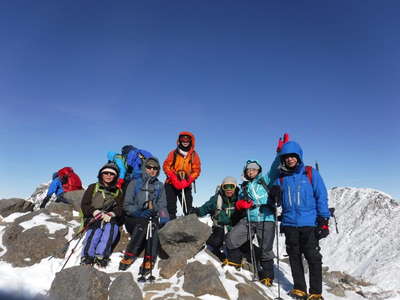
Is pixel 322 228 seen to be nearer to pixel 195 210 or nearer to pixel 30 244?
pixel 195 210

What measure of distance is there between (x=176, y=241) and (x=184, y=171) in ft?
8.78

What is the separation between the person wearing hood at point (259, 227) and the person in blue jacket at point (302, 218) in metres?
0.63

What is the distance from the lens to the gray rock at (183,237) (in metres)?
7.44

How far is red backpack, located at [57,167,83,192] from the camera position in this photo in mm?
12461

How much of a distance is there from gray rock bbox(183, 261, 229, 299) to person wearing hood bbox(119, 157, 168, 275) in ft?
3.63

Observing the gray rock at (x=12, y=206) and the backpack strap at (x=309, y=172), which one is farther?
the gray rock at (x=12, y=206)

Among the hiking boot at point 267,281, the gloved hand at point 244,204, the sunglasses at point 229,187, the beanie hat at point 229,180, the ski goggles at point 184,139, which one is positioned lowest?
the hiking boot at point 267,281

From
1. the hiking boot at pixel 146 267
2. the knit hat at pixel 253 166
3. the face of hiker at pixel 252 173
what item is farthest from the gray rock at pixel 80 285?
the knit hat at pixel 253 166

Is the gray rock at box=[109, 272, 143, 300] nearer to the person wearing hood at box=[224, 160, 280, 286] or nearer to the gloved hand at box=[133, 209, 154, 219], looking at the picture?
the gloved hand at box=[133, 209, 154, 219]

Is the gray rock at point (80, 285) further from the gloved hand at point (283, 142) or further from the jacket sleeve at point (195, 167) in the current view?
the gloved hand at point (283, 142)

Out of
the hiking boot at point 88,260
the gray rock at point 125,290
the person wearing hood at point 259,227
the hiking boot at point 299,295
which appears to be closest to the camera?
the gray rock at point 125,290

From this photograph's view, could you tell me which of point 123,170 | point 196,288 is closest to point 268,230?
point 196,288

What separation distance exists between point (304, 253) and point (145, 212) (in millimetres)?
4452

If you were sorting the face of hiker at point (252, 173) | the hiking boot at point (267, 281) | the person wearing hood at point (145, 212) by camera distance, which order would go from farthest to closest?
1. the face of hiker at point (252, 173)
2. the hiking boot at point (267, 281)
3. the person wearing hood at point (145, 212)
